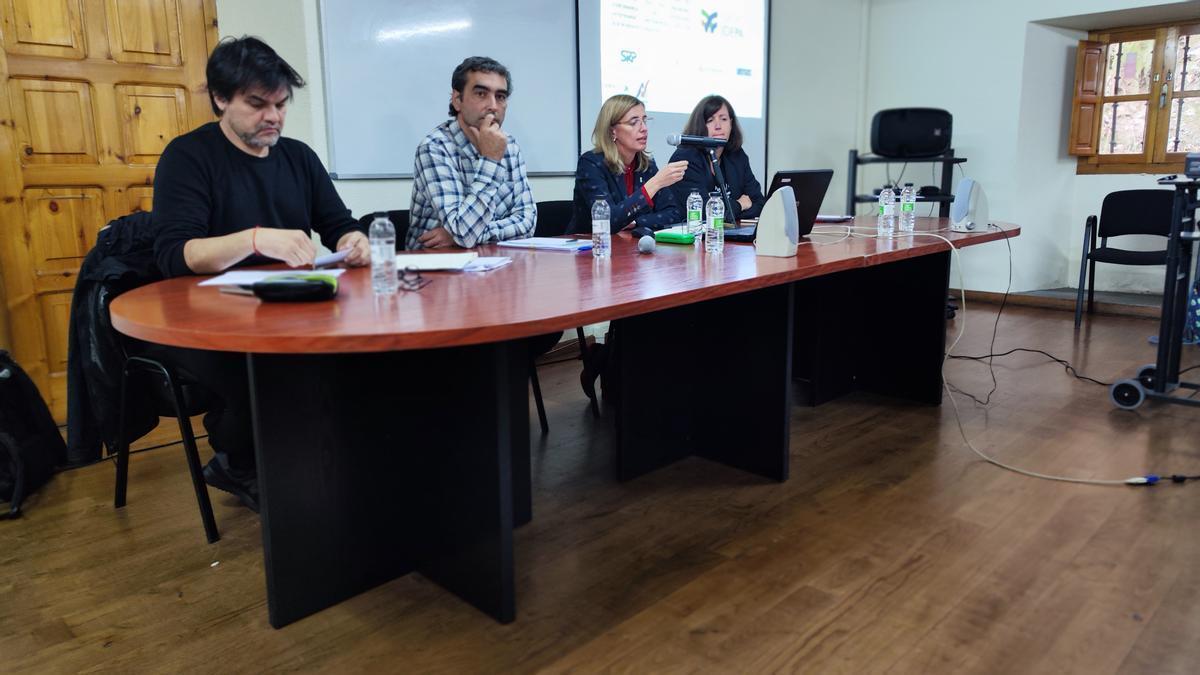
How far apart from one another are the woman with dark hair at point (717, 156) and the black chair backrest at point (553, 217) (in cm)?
49

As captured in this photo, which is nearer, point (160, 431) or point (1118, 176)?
point (160, 431)

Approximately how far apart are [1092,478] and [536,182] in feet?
8.75

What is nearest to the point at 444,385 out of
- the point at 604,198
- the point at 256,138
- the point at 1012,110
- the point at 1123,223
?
the point at 256,138

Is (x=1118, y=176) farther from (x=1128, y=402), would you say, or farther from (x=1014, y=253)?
(x=1128, y=402)

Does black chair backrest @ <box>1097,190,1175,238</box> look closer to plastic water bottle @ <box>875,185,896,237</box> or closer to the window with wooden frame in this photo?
the window with wooden frame

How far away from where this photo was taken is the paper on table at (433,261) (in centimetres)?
182

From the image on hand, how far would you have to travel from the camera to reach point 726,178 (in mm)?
3604

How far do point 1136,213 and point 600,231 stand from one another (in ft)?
13.7

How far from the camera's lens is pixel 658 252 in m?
2.28

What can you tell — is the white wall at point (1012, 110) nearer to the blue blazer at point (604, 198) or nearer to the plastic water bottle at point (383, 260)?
the blue blazer at point (604, 198)

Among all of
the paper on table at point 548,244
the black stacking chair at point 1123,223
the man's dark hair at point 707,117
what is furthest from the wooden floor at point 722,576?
the black stacking chair at point 1123,223

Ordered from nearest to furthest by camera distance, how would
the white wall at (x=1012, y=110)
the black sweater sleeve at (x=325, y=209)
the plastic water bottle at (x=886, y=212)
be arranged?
the black sweater sleeve at (x=325, y=209) → the plastic water bottle at (x=886, y=212) → the white wall at (x=1012, y=110)

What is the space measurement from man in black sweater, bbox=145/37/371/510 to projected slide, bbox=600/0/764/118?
2.51 m

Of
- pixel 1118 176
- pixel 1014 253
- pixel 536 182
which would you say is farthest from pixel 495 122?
pixel 1118 176
